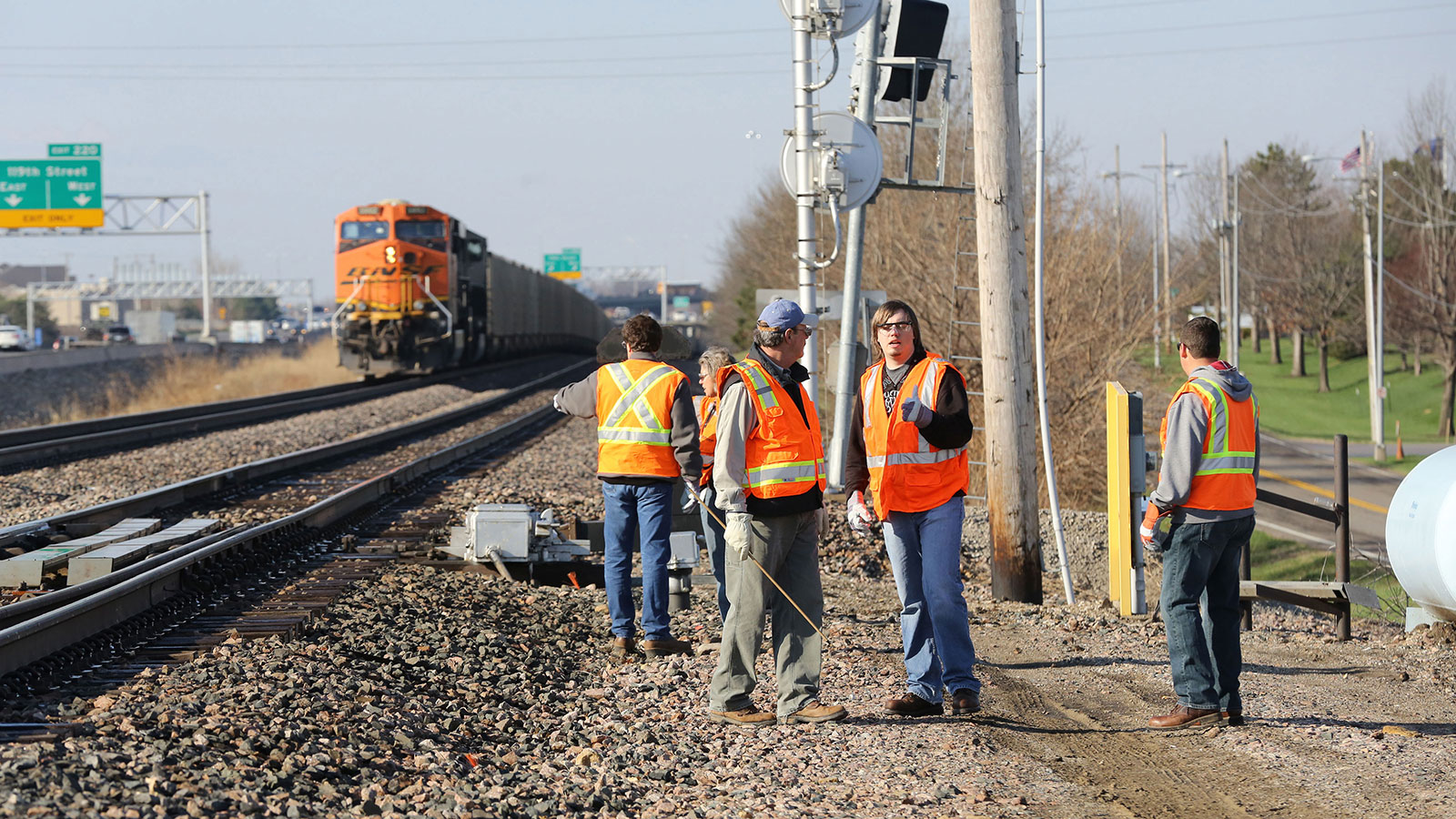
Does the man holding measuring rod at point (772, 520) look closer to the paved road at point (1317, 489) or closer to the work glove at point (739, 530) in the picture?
the work glove at point (739, 530)

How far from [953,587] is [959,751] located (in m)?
0.94

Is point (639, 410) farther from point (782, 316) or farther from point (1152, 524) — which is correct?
point (1152, 524)

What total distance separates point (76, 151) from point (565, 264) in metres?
71.9

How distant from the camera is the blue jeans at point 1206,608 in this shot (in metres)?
6.33

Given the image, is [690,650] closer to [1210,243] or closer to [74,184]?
[74,184]

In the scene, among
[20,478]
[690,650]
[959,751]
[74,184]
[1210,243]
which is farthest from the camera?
[1210,243]

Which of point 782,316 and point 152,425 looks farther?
point 152,425

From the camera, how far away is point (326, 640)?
24.8 ft

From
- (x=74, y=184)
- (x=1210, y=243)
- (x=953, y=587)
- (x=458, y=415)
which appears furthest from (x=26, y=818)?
(x=1210, y=243)

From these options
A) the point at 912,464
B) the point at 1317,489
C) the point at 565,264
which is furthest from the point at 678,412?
the point at 565,264

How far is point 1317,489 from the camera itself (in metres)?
35.6

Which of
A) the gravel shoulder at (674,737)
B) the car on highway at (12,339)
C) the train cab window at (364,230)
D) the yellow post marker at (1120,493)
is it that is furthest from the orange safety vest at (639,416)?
the car on highway at (12,339)

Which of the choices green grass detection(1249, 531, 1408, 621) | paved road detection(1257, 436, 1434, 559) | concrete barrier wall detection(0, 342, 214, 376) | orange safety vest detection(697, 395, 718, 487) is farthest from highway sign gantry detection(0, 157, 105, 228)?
orange safety vest detection(697, 395, 718, 487)

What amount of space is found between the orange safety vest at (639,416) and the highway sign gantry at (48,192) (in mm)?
43970
